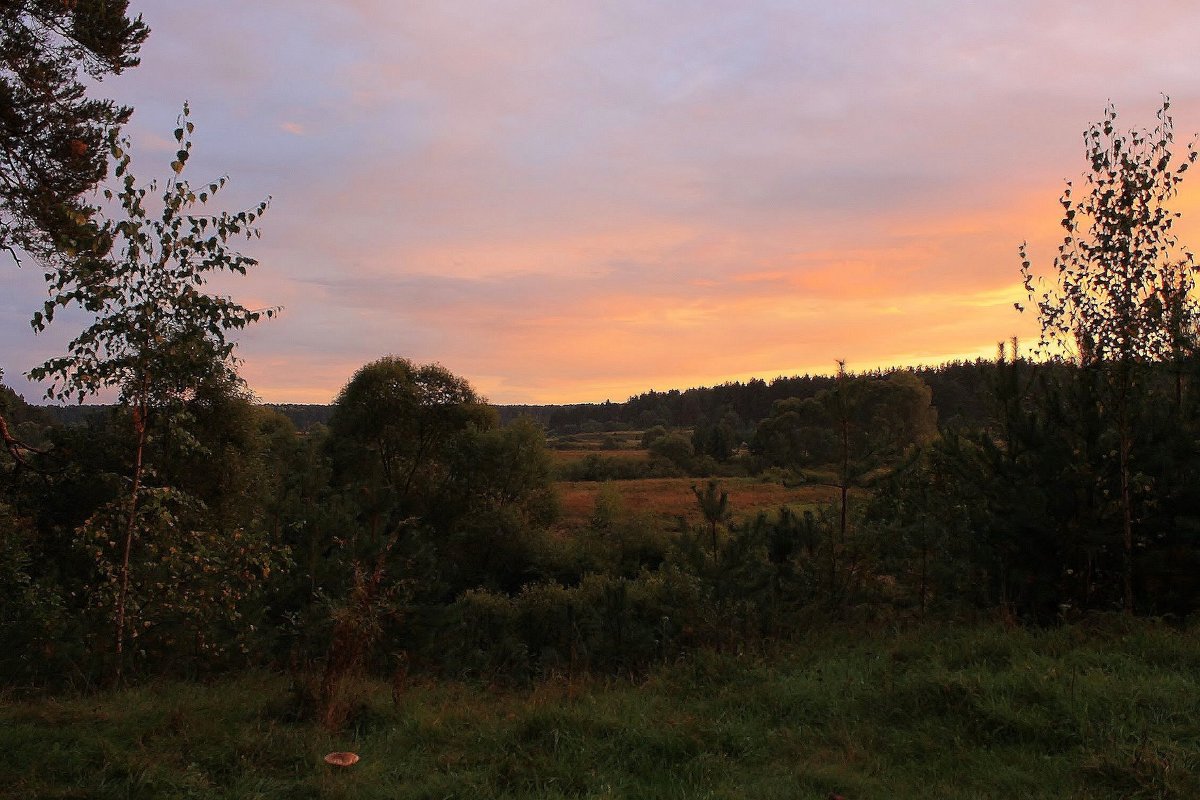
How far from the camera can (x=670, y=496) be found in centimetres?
4900

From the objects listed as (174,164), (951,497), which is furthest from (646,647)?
(174,164)

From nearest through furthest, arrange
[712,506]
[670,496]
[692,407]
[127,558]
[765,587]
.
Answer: [127,558] < [765,587] < [712,506] < [670,496] < [692,407]

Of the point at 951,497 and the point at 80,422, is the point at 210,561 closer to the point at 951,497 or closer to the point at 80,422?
the point at 951,497

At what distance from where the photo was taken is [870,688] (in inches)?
238

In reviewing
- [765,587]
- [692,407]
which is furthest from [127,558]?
[692,407]

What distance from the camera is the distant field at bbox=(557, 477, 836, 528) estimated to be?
131 feet

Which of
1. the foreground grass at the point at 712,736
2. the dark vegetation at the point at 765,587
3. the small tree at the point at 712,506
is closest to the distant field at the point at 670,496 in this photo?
the small tree at the point at 712,506

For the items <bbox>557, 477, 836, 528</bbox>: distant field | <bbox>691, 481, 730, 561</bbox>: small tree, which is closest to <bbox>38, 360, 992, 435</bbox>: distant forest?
<bbox>557, 477, 836, 528</bbox>: distant field

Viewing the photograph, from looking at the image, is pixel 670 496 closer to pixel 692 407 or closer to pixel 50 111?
pixel 50 111

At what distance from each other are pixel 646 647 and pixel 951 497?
5353 mm

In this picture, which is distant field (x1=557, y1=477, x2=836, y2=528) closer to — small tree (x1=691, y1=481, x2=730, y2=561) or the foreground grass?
small tree (x1=691, y1=481, x2=730, y2=561)

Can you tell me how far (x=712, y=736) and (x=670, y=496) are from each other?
44114 mm

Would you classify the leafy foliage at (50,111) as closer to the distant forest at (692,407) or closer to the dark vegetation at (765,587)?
the dark vegetation at (765,587)

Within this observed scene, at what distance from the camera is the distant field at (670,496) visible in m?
40.0
